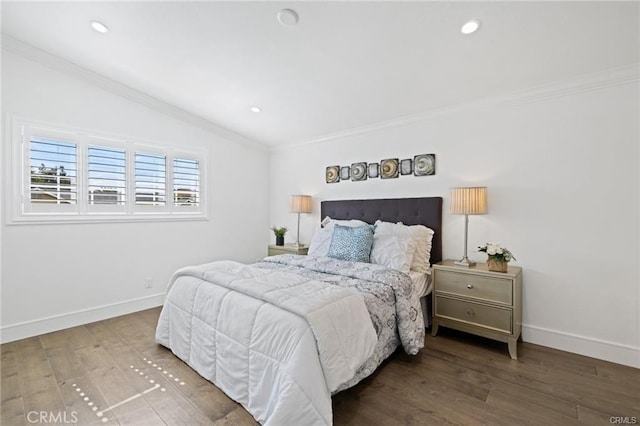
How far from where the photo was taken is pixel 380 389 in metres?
2.02

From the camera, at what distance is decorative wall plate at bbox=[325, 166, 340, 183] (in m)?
4.16

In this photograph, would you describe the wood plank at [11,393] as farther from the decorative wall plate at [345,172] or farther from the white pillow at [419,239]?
the decorative wall plate at [345,172]

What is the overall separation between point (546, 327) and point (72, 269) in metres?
4.77

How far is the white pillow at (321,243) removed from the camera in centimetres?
337

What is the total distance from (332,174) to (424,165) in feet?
4.36

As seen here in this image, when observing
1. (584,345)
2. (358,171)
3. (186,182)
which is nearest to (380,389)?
(584,345)

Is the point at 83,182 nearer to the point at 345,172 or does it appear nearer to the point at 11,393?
the point at 11,393

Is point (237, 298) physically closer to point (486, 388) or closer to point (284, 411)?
point (284, 411)

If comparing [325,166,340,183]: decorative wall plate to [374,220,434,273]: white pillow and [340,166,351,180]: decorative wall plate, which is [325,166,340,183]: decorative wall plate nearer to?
[340,166,351,180]: decorative wall plate

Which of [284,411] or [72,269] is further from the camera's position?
[72,269]

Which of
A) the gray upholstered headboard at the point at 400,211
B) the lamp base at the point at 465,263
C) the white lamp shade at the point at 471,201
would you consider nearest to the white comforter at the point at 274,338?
the lamp base at the point at 465,263

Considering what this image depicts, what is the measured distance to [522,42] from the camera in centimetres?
215

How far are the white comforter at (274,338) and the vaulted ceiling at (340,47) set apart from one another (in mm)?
1930

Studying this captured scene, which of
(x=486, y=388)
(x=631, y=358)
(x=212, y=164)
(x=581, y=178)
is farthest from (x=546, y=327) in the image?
(x=212, y=164)
